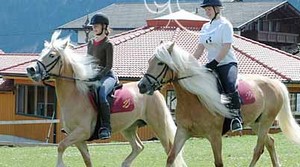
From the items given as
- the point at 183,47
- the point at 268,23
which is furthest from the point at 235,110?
the point at 268,23

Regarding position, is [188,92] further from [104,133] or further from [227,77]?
[104,133]

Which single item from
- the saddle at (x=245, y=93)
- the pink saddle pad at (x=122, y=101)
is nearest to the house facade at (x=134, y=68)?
the pink saddle pad at (x=122, y=101)

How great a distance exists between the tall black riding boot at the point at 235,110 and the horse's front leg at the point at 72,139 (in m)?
2.20

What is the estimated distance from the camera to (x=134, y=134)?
11.5 meters

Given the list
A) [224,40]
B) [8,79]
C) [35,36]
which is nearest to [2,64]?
[8,79]

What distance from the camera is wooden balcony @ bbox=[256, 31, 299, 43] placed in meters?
55.7

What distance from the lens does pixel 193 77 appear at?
895 centimetres

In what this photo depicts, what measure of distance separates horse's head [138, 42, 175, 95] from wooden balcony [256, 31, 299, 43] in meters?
47.2

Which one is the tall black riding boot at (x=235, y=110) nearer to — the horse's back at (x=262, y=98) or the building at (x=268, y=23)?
the horse's back at (x=262, y=98)

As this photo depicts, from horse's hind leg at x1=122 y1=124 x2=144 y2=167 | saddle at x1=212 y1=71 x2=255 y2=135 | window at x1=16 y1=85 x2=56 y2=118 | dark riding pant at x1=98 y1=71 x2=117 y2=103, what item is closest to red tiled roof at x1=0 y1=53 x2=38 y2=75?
window at x1=16 y1=85 x2=56 y2=118

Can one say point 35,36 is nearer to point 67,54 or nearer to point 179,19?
point 179,19

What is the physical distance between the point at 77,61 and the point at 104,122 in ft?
3.27

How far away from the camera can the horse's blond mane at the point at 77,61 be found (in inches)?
400

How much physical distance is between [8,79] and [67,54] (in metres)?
25.5
